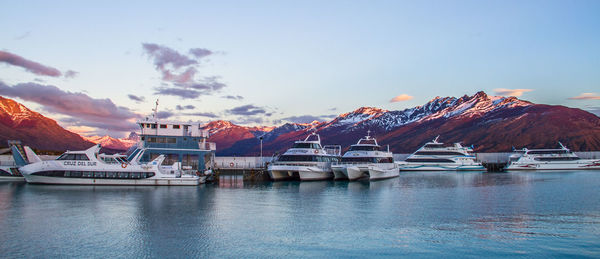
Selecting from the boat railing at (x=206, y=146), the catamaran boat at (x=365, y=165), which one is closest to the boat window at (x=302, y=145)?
the catamaran boat at (x=365, y=165)

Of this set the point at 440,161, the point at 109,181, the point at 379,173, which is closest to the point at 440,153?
the point at 440,161

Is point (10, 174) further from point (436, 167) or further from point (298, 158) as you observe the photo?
point (436, 167)

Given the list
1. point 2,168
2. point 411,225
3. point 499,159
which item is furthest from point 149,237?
point 499,159

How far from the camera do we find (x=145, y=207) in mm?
33219

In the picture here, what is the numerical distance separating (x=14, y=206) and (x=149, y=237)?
17.6 m

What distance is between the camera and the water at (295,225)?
803 inches

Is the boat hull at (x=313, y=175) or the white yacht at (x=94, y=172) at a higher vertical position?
the white yacht at (x=94, y=172)

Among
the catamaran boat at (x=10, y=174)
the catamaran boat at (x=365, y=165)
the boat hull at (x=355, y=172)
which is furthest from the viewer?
the catamaran boat at (x=365, y=165)

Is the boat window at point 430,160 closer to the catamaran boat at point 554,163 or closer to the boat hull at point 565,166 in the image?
the catamaran boat at point 554,163

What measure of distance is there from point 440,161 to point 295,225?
76206mm

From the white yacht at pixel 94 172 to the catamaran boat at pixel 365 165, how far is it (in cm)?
2194

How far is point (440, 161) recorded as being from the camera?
95.1 metres

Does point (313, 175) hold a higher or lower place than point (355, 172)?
lower

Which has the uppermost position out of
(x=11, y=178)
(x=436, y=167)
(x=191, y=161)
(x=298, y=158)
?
(x=298, y=158)
